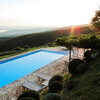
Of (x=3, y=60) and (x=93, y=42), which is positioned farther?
(x=3, y=60)

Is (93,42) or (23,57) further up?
(93,42)

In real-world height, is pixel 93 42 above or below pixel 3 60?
above

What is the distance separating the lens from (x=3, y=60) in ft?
43.9

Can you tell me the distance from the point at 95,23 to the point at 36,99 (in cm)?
1618

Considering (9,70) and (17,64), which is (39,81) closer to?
(9,70)

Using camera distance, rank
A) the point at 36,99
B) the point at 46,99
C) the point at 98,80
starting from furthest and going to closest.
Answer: the point at 98,80
the point at 36,99
the point at 46,99

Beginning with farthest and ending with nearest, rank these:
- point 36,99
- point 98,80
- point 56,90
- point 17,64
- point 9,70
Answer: point 17,64 < point 9,70 < point 56,90 < point 98,80 < point 36,99

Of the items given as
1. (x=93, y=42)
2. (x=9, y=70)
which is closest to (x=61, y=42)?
(x=93, y=42)

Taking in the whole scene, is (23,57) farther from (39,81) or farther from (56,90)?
(56,90)

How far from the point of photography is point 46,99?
400 cm

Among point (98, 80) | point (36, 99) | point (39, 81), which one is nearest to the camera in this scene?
point (36, 99)

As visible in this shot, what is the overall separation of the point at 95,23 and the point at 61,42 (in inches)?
432

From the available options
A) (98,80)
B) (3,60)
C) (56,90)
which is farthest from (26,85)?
(3,60)

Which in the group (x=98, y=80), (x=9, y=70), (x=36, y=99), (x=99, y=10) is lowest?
(x=9, y=70)
